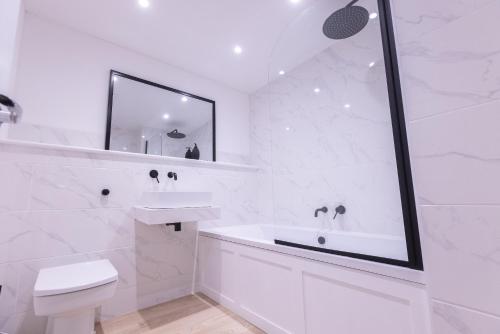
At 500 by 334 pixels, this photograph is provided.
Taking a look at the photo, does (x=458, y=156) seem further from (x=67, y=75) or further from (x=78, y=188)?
(x=67, y=75)

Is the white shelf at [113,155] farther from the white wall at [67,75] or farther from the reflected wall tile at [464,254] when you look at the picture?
the reflected wall tile at [464,254]

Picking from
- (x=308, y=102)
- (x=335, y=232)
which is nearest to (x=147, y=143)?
(x=308, y=102)

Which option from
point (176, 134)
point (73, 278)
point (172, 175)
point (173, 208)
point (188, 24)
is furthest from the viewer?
point (176, 134)

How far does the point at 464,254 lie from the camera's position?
70 centimetres

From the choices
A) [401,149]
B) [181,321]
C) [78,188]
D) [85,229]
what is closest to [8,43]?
[78,188]

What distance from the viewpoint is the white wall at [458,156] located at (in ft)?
2.20

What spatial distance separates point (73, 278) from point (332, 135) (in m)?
2.40

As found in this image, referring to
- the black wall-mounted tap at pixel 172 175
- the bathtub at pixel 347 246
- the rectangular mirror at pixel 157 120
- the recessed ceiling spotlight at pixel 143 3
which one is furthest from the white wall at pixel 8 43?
the bathtub at pixel 347 246

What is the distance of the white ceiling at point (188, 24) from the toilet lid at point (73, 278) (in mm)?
2084

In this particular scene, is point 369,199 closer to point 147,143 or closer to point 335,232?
point 335,232

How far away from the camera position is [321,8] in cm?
206

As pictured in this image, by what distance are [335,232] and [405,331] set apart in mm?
1131

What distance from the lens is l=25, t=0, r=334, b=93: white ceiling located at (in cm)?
195

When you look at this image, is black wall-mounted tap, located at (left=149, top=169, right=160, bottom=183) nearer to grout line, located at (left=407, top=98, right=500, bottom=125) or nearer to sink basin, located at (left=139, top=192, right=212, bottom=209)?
sink basin, located at (left=139, top=192, right=212, bottom=209)
